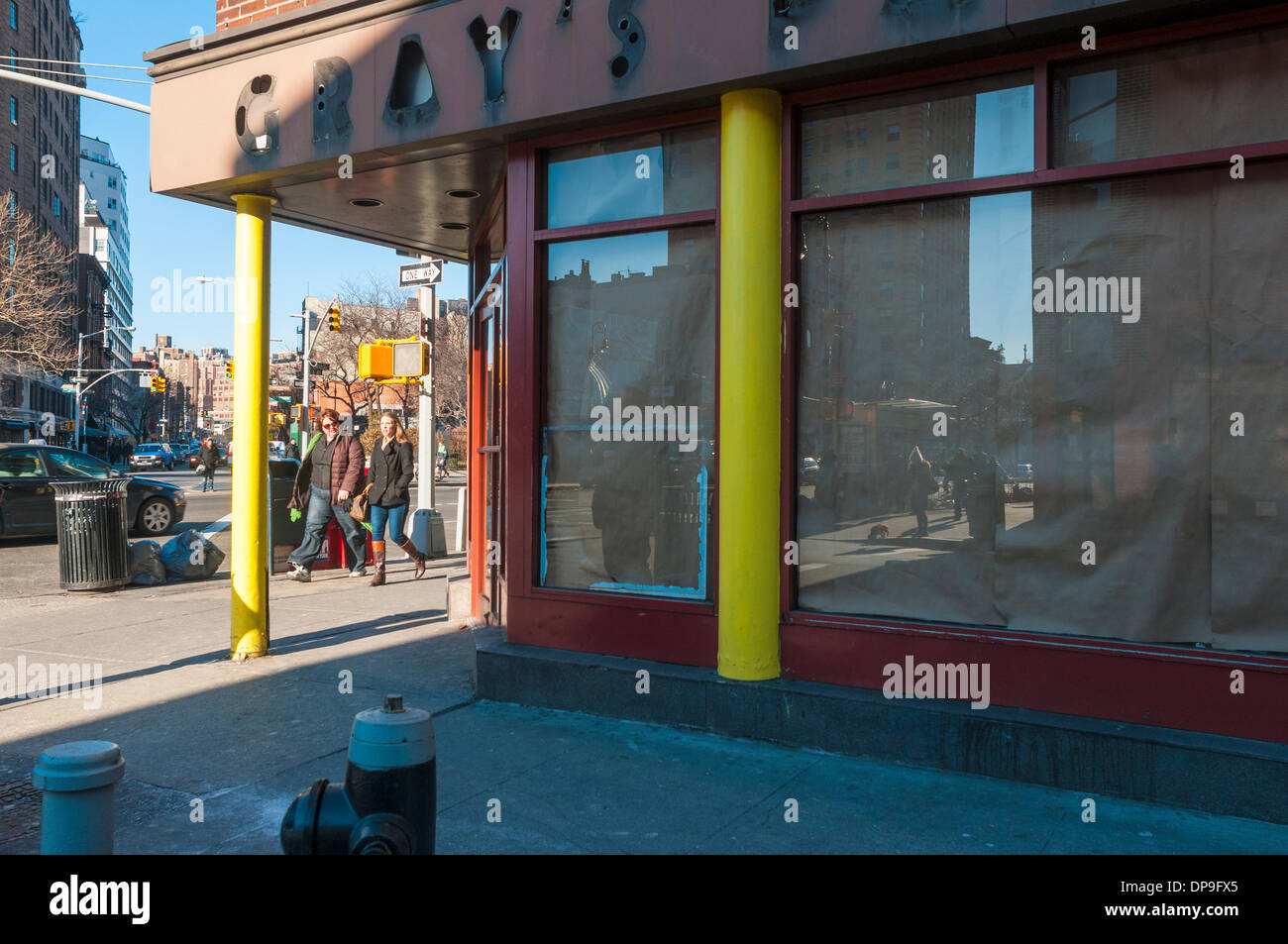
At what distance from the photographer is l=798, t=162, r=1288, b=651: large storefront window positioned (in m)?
4.43

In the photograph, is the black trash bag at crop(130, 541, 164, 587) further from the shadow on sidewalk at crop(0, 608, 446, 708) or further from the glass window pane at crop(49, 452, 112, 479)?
the glass window pane at crop(49, 452, 112, 479)

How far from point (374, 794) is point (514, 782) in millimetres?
2234

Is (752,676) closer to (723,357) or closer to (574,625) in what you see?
(574,625)

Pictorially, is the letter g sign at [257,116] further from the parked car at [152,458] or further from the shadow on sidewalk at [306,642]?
the parked car at [152,458]

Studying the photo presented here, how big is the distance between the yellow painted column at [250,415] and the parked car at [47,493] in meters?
10.1

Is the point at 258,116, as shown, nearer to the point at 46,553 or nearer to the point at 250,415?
the point at 250,415

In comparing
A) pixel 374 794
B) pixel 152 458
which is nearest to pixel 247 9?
pixel 374 794

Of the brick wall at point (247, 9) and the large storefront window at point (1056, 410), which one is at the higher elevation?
the brick wall at point (247, 9)

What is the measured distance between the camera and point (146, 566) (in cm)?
1142

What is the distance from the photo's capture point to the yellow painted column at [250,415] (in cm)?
708

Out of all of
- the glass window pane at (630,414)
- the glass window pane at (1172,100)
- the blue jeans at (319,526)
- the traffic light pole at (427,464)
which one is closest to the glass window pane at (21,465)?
the traffic light pole at (427,464)
